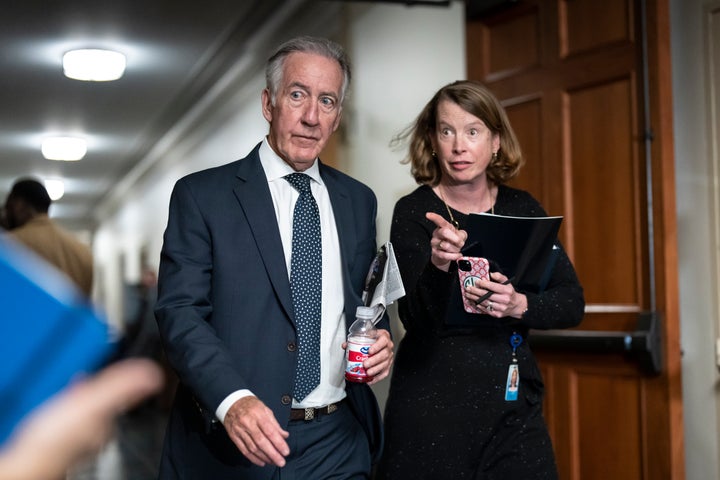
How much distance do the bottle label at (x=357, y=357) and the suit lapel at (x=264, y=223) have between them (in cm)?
16

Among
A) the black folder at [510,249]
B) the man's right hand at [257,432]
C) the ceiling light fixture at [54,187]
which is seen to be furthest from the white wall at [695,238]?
the ceiling light fixture at [54,187]

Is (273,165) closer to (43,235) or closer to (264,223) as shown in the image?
(264,223)

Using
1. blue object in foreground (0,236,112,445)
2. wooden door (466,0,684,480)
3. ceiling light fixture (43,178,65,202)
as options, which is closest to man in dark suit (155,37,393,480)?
blue object in foreground (0,236,112,445)

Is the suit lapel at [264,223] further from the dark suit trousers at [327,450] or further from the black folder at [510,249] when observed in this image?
the black folder at [510,249]

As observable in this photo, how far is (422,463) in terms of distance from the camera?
2.22 meters

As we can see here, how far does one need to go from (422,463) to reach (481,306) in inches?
16.7

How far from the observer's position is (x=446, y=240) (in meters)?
2.01

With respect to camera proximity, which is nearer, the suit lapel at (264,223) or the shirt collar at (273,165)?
the suit lapel at (264,223)

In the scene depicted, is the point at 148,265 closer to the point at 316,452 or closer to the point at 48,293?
the point at 316,452

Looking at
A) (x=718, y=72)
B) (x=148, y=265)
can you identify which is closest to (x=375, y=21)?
(x=718, y=72)

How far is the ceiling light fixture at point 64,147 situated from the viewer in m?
9.50

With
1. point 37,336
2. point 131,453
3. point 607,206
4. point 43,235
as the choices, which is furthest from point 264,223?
point 131,453

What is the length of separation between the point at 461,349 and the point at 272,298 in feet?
1.85

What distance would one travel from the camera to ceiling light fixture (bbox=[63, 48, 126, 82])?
21.2ft
